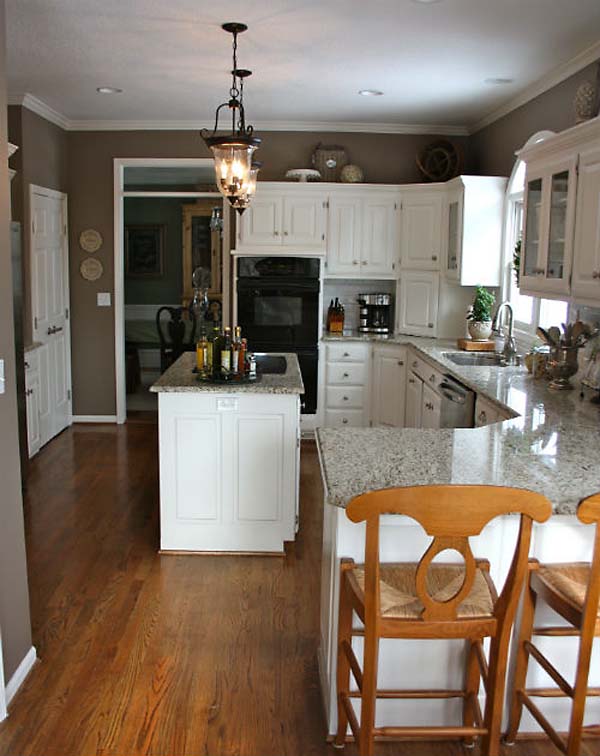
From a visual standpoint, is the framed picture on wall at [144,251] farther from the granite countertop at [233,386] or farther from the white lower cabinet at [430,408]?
the granite countertop at [233,386]

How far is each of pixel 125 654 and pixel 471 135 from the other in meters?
5.22

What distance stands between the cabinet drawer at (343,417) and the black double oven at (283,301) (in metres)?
0.35

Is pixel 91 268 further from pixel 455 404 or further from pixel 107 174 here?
pixel 455 404

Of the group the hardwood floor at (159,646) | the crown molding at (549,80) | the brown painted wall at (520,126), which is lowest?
the hardwood floor at (159,646)

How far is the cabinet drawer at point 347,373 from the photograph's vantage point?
6.55 meters

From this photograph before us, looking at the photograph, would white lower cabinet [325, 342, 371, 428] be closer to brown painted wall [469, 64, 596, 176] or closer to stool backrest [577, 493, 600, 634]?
brown painted wall [469, 64, 596, 176]

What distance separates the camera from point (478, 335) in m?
5.55

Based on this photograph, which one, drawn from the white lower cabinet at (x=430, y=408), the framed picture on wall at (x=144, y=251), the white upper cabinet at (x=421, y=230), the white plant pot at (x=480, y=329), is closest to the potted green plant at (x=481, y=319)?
the white plant pot at (x=480, y=329)

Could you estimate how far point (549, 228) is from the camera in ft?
13.0

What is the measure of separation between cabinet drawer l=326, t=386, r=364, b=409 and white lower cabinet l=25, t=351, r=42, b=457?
232 cm

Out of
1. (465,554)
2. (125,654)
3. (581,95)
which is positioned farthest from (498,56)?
(125,654)

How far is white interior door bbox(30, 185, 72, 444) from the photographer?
20.2 feet

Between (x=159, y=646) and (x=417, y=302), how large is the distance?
4.03 m

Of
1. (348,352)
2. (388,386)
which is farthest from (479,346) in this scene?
(348,352)
